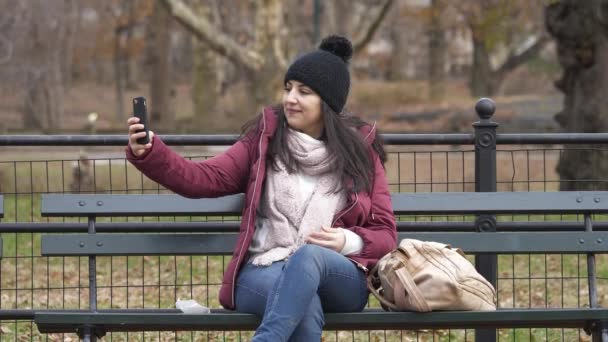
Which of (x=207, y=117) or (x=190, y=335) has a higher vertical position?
(x=207, y=117)

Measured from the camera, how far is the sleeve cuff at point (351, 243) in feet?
17.9

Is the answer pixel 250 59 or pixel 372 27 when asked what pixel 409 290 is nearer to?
pixel 372 27

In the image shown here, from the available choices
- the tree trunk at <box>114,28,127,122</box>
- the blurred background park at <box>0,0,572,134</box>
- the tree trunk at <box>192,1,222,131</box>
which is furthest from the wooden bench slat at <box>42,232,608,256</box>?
the tree trunk at <box>114,28,127,122</box>

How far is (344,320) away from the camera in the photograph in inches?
212

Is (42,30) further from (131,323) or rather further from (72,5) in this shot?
(131,323)

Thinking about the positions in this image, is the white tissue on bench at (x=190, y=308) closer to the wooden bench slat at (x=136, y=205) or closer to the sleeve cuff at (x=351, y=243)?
the wooden bench slat at (x=136, y=205)

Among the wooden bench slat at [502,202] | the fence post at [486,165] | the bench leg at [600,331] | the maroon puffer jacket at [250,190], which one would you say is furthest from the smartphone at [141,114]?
the bench leg at [600,331]

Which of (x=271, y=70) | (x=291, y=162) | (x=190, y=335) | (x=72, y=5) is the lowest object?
(x=190, y=335)

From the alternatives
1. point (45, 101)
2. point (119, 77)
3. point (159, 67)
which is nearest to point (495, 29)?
point (159, 67)

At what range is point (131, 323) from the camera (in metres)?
5.38

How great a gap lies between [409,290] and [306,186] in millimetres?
690

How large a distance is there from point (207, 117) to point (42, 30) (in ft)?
18.1

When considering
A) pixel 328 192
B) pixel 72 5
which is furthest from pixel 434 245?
pixel 72 5

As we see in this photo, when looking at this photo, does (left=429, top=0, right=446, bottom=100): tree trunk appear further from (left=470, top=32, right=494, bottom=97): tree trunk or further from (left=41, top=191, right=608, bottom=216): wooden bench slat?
(left=41, top=191, right=608, bottom=216): wooden bench slat
